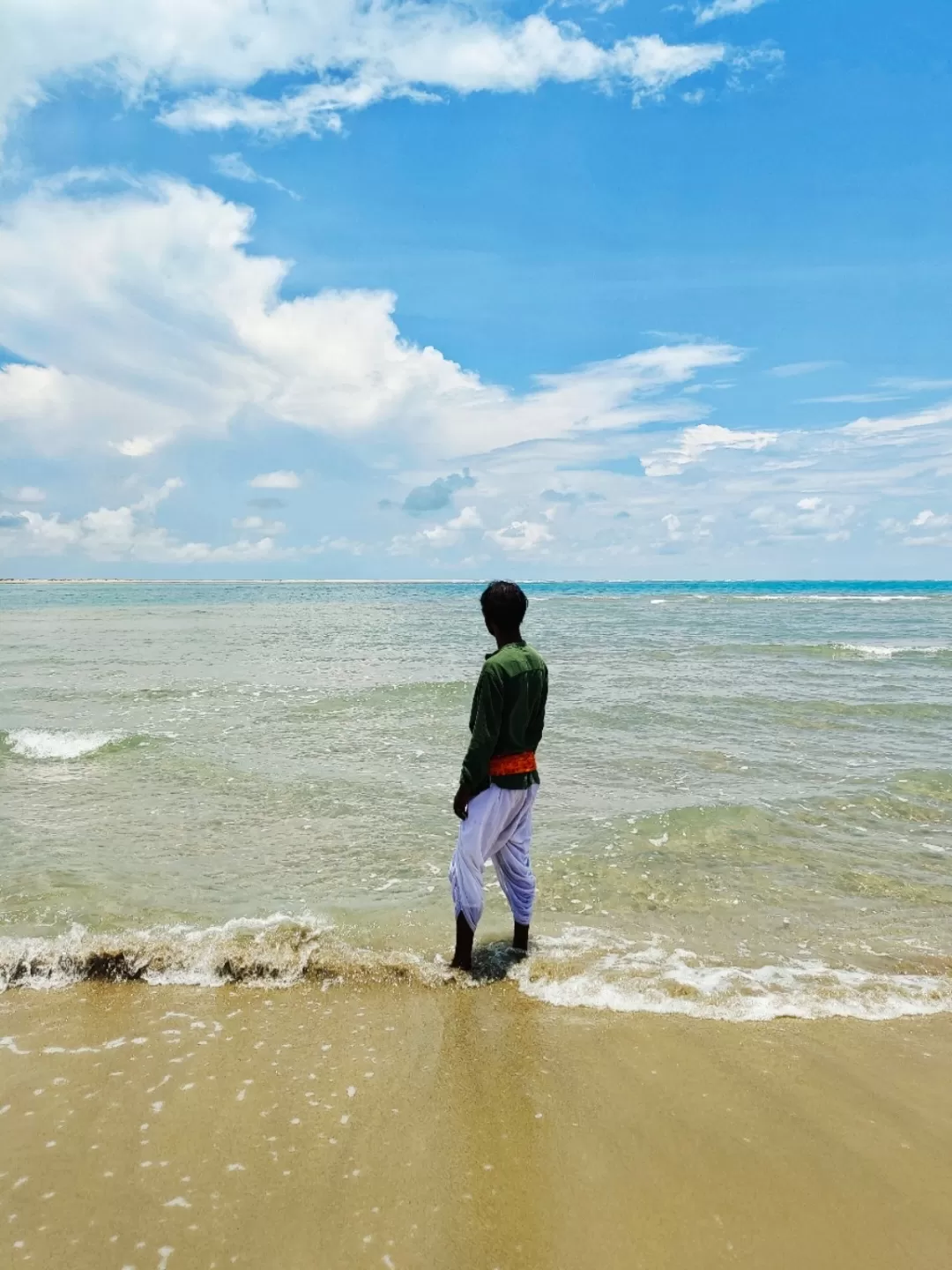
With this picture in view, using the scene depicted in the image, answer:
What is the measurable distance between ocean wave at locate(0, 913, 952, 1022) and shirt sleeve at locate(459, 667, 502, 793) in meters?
1.30

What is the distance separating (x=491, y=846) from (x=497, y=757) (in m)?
0.62

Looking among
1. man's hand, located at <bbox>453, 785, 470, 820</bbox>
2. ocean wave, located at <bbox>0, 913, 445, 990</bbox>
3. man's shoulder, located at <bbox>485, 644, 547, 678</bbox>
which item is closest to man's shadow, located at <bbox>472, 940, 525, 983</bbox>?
ocean wave, located at <bbox>0, 913, 445, 990</bbox>

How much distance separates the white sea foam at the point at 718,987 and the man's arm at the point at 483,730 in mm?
1274

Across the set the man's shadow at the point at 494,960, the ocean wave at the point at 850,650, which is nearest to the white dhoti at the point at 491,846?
the man's shadow at the point at 494,960

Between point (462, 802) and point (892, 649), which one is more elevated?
point (462, 802)

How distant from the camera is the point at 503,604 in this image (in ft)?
15.6

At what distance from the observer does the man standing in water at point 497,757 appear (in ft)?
15.2

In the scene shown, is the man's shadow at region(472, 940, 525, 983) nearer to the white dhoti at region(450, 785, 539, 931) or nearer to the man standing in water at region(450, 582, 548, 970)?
the man standing in water at region(450, 582, 548, 970)

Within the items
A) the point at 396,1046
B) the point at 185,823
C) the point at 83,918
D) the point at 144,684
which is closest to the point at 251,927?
the point at 83,918

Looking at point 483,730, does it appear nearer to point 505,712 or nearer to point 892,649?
point 505,712

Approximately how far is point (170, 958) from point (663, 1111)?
320 cm

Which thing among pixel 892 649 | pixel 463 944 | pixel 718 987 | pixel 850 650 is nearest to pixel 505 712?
pixel 463 944

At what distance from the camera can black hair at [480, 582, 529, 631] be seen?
186 inches

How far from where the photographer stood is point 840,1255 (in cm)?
264
